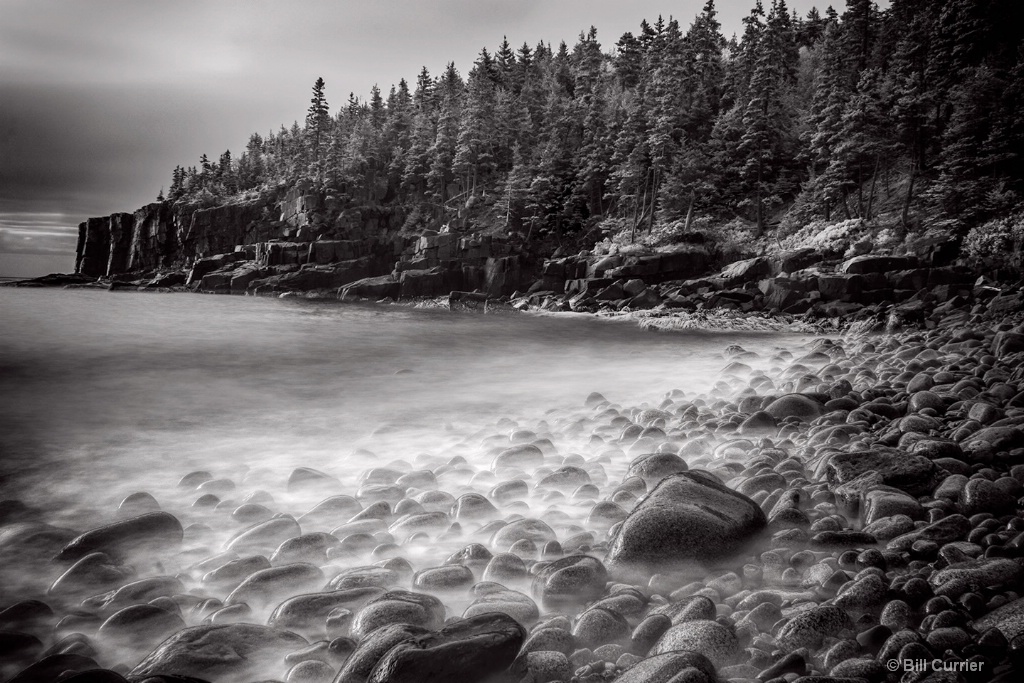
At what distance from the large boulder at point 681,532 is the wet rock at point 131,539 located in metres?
3.23

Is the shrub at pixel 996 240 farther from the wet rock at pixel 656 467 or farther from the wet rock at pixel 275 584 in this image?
the wet rock at pixel 275 584

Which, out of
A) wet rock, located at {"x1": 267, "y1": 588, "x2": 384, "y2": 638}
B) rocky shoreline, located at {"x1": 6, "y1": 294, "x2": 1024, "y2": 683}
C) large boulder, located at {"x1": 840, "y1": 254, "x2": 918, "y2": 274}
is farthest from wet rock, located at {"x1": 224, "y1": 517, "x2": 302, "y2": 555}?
large boulder, located at {"x1": 840, "y1": 254, "x2": 918, "y2": 274}

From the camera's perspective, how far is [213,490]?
505 centimetres

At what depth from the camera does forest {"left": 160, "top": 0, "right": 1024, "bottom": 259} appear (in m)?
28.1

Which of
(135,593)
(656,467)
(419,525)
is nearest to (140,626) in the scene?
(135,593)

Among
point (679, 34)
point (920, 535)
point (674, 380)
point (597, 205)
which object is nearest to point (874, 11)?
point (679, 34)

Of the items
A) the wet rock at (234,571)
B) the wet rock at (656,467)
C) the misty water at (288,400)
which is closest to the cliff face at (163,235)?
the misty water at (288,400)

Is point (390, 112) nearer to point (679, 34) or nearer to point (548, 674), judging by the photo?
point (679, 34)

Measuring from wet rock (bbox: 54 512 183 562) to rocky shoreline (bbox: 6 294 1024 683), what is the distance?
14 millimetres

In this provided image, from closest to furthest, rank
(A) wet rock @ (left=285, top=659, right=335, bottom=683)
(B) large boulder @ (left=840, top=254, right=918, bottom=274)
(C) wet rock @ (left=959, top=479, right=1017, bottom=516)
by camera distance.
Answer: (A) wet rock @ (left=285, top=659, right=335, bottom=683) < (C) wet rock @ (left=959, top=479, right=1017, bottom=516) < (B) large boulder @ (left=840, top=254, right=918, bottom=274)

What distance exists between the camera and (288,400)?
9.44 metres

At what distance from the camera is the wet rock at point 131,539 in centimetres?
369

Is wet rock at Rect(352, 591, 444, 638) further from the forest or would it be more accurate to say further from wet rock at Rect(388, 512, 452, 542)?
the forest

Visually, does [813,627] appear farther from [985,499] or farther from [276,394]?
[276,394]
